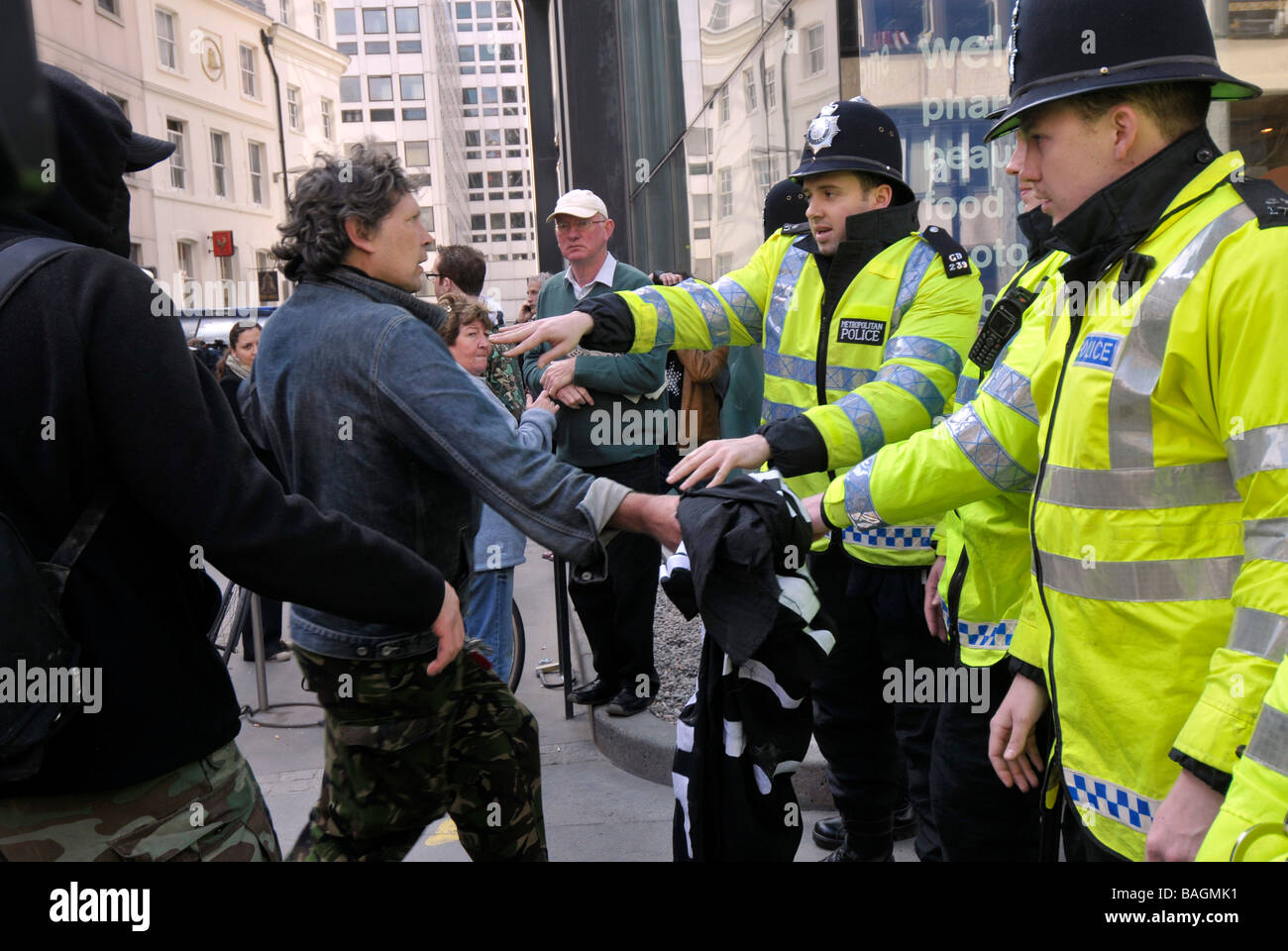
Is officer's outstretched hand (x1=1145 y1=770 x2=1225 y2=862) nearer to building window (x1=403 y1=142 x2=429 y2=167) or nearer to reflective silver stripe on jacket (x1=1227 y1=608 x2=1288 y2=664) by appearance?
reflective silver stripe on jacket (x1=1227 y1=608 x2=1288 y2=664)

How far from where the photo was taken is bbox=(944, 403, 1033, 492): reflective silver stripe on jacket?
2.37m

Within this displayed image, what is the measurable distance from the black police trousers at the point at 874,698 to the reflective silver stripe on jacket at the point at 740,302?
76cm

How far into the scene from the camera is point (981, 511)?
259cm

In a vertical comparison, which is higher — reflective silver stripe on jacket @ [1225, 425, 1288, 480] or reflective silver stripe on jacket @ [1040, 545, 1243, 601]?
reflective silver stripe on jacket @ [1225, 425, 1288, 480]

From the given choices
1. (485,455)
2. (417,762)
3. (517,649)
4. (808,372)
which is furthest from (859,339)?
(517,649)

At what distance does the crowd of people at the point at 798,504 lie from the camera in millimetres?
1795

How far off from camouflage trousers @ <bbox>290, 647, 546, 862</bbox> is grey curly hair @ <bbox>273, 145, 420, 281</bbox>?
1.00 m

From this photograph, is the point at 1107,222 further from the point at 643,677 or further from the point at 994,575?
the point at 643,677

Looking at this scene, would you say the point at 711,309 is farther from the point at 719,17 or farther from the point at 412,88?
the point at 412,88

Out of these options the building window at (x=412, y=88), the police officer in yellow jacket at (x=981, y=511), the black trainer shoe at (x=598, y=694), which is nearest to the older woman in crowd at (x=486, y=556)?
the black trainer shoe at (x=598, y=694)

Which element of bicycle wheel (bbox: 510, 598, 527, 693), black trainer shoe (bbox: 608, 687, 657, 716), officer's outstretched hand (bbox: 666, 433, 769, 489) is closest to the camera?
officer's outstretched hand (bbox: 666, 433, 769, 489)

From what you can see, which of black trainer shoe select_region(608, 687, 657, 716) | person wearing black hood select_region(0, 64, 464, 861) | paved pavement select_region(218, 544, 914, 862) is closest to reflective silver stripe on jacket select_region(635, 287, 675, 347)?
person wearing black hood select_region(0, 64, 464, 861)

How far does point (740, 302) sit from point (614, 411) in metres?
1.83
